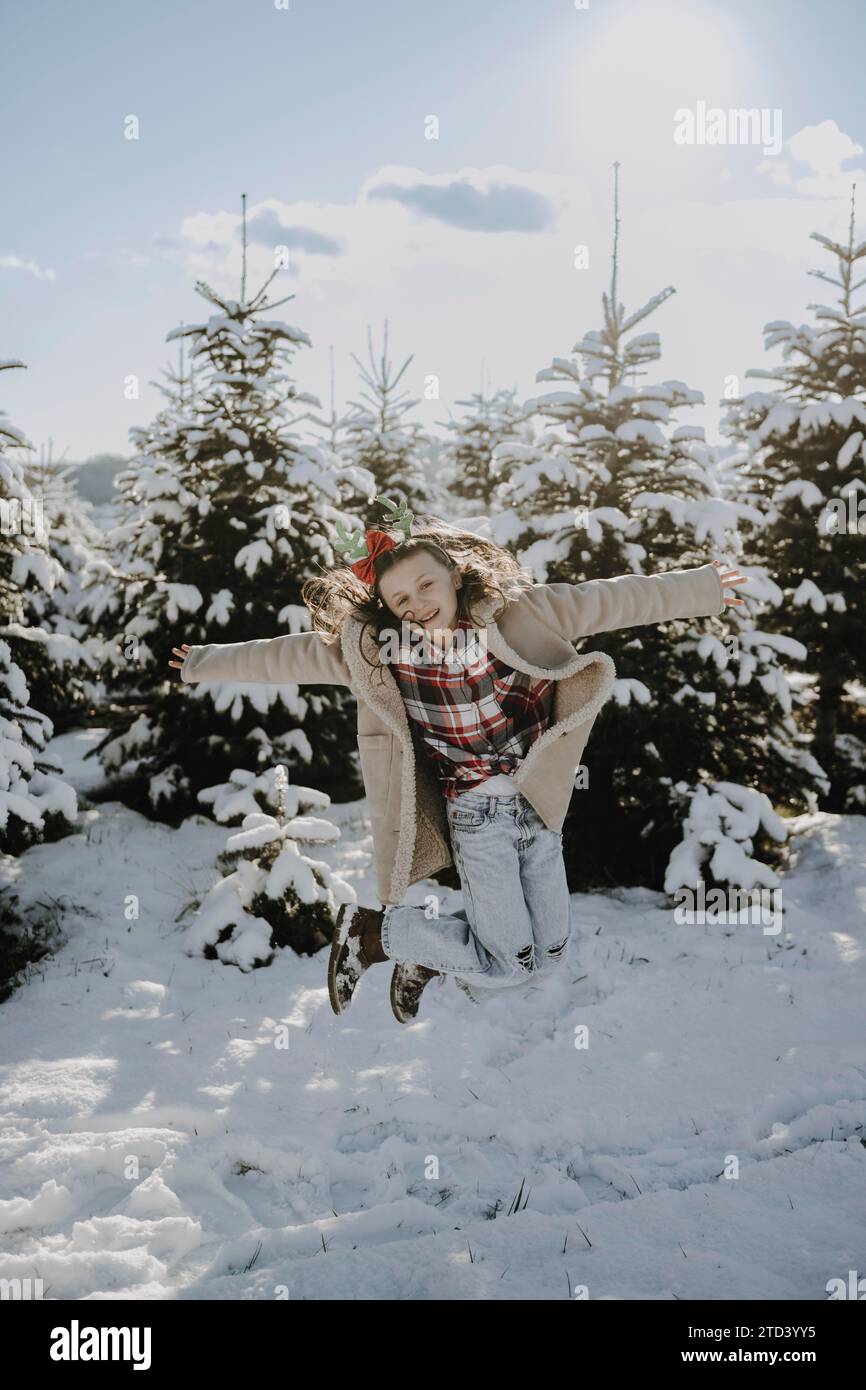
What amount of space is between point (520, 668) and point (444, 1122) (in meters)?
Result: 2.02

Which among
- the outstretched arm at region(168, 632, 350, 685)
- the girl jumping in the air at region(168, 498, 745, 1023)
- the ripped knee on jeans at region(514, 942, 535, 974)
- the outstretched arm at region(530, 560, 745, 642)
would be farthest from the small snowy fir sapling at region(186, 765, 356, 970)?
the outstretched arm at region(530, 560, 745, 642)

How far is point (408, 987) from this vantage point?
3.98 m

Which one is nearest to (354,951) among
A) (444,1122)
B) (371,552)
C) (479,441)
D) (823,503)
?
(444,1122)

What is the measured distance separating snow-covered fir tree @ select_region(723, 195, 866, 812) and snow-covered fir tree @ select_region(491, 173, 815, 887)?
1.50 m

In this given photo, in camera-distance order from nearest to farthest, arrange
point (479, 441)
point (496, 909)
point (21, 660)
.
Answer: point (496, 909), point (21, 660), point (479, 441)

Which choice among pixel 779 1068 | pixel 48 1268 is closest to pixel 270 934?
pixel 48 1268

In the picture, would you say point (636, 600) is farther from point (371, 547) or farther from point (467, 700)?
point (371, 547)

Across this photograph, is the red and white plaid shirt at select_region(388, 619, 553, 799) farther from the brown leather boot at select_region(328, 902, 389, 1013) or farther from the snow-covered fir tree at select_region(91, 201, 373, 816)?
the snow-covered fir tree at select_region(91, 201, 373, 816)

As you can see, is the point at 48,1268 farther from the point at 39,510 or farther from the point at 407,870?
the point at 39,510

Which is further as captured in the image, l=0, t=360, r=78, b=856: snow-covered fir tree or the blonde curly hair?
l=0, t=360, r=78, b=856: snow-covered fir tree

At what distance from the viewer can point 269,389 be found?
7.66m

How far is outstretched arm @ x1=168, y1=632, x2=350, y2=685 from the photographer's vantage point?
3594 mm

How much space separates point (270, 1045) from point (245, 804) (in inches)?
78.1

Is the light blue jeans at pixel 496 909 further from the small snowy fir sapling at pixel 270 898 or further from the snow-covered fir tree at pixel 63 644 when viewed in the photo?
the snow-covered fir tree at pixel 63 644
